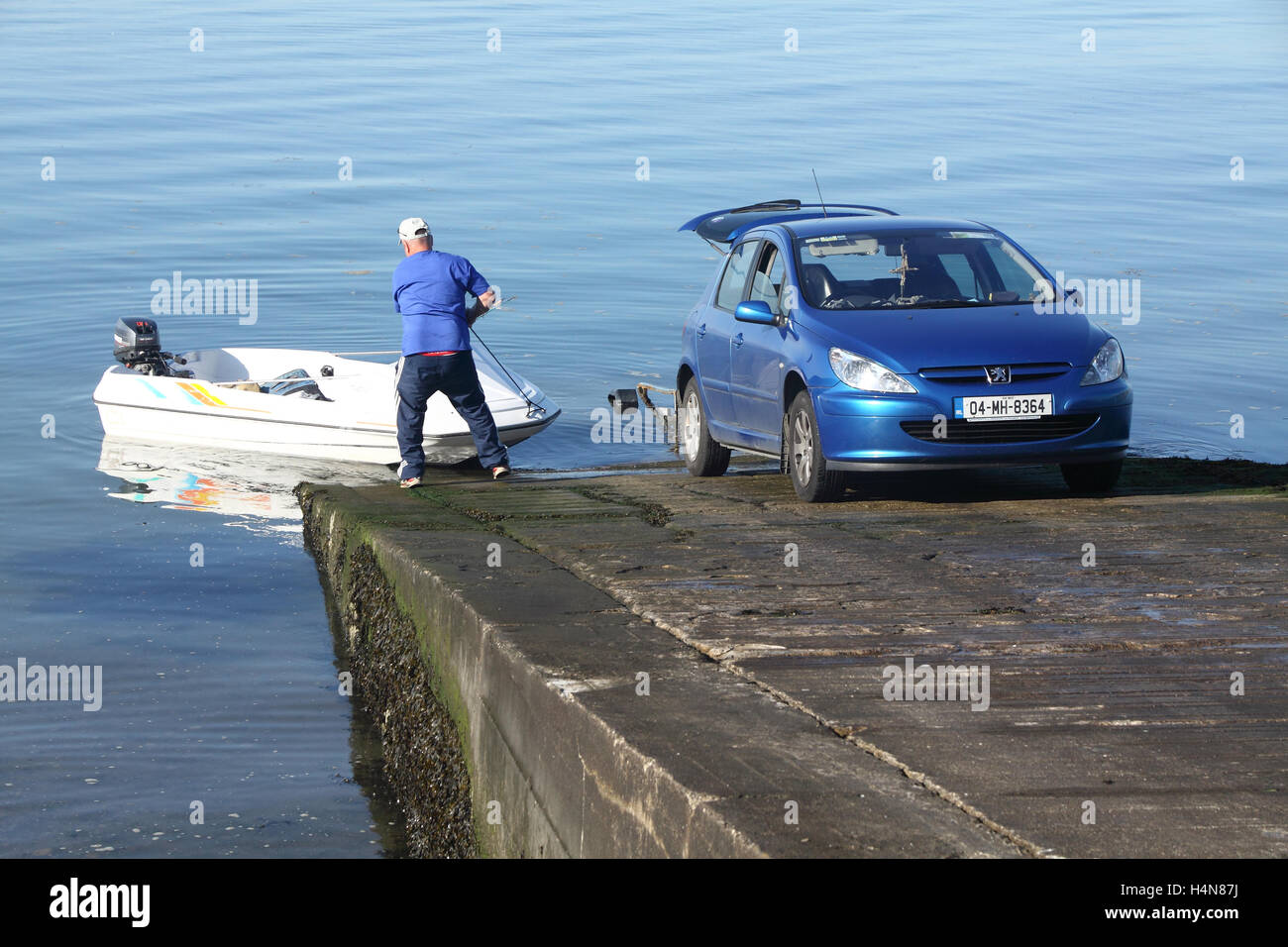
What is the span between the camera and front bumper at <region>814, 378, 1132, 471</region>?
9.80 m

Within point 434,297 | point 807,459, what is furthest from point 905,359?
point 434,297

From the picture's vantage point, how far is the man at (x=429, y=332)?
38.4ft

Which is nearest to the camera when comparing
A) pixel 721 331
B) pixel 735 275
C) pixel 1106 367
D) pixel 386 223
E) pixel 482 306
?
pixel 1106 367

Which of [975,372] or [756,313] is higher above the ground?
[756,313]

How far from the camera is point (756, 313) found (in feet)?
35.9

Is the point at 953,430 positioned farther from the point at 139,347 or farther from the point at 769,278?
A: the point at 139,347

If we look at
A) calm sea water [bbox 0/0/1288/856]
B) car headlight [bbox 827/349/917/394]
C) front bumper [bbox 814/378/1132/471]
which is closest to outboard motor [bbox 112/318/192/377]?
calm sea water [bbox 0/0/1288/856]

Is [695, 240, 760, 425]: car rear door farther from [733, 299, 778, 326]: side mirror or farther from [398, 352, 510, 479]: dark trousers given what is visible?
[398, 352, 510, 479]: dark trousers

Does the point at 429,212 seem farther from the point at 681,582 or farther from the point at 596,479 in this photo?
the point at 681,582

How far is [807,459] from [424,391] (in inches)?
123

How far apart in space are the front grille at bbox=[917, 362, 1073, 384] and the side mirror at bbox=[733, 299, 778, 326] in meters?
1.43

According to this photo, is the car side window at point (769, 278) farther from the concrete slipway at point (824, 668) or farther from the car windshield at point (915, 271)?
the concrete slipway at point (824, 668)
